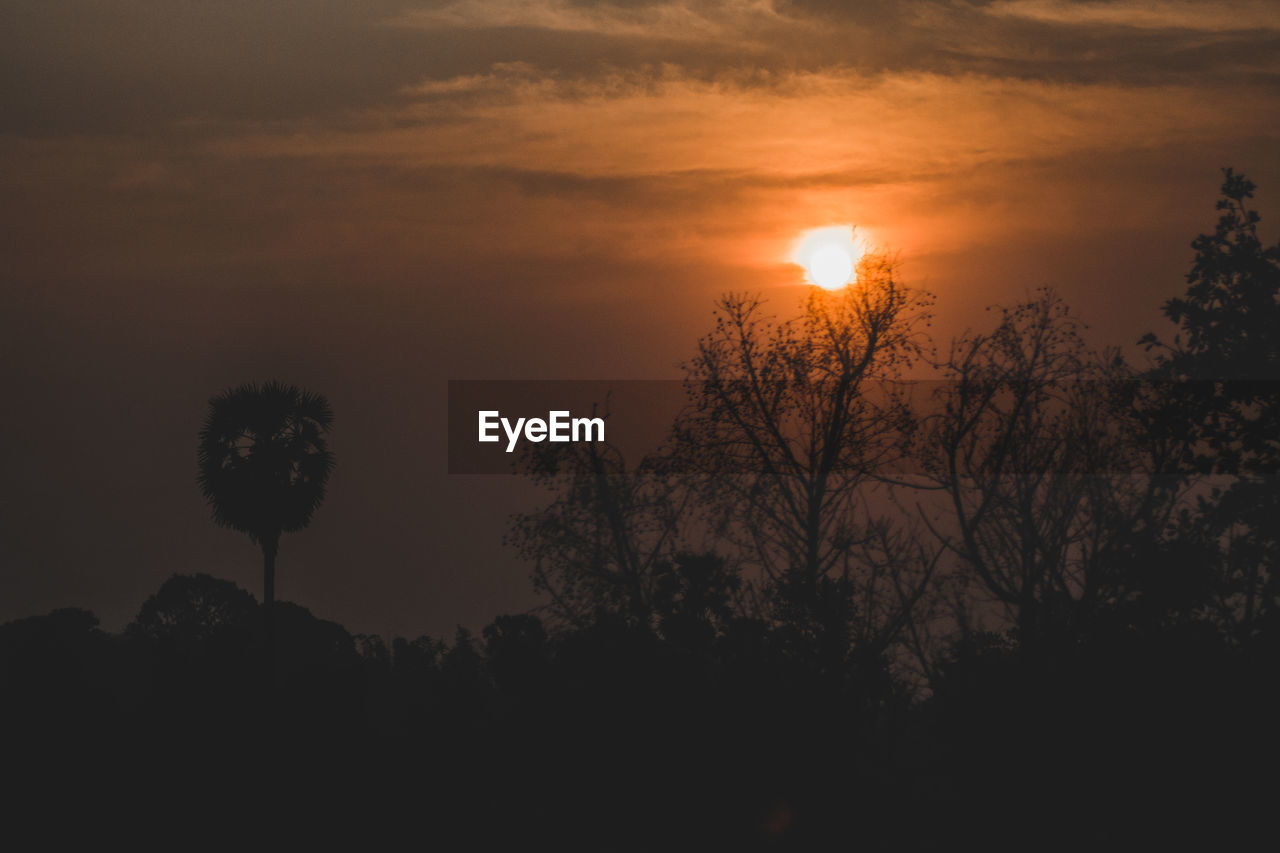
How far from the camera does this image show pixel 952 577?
28047mm

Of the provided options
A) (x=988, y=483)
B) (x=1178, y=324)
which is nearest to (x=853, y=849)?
(x=988, y=483)

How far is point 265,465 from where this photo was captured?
51.1m

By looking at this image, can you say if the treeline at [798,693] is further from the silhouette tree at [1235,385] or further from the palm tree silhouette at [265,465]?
the palm tree silhouette at [265,465]

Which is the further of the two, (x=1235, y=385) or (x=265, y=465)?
(x=265, y=465)

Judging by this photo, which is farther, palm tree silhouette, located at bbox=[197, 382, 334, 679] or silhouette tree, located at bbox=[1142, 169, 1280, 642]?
palm tree silhouette, located at bbox=[197, 382, 334, 679]

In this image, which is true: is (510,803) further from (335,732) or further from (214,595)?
(214,595)

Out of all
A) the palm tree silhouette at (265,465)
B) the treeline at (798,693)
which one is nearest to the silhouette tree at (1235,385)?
the treeline at (798,693)

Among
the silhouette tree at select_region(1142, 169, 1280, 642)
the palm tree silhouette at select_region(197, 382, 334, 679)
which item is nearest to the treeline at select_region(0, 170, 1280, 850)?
the silhouette tree at select_region(1142, 169, 1280, 642)

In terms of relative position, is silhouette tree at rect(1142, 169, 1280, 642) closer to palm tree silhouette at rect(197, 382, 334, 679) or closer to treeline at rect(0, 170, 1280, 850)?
treeline at rect(0, 170, 1280, 850)

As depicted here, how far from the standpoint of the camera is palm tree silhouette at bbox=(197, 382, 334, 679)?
51.0 meters

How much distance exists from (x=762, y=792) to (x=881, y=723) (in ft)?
9.84

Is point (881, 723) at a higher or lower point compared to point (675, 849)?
higher

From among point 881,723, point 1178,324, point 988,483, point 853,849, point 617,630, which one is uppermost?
point 1178,324

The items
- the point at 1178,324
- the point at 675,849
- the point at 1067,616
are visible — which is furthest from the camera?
the point at 1178,324
